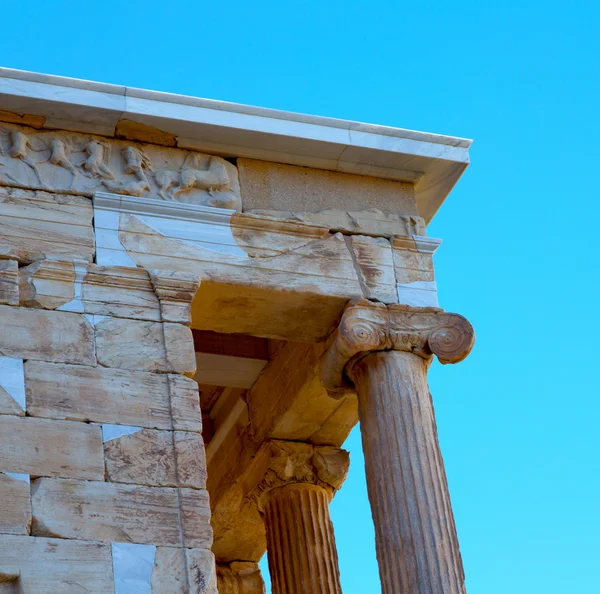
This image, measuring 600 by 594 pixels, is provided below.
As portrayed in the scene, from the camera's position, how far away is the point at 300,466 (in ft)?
52.2

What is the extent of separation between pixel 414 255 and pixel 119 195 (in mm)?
2934

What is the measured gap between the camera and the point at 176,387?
12.9 m

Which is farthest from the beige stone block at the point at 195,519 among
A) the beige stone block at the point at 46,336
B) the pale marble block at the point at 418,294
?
the pale marble block at the point at 418,294

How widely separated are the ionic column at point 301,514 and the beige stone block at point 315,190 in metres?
2.80

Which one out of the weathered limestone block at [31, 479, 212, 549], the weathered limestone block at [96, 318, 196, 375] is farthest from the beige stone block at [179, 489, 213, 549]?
the weathered limestone block at [96, 318, 196, 375]

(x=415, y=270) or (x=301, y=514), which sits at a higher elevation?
(x=415, y=270)

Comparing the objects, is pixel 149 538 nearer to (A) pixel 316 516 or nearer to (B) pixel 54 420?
(B) pixel 54 420

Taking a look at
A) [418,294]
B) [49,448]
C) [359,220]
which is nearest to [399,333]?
[418,294]

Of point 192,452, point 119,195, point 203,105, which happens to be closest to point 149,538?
point 192,452

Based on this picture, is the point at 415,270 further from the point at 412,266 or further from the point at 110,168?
the point at 110,168

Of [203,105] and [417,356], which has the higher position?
[203,105]

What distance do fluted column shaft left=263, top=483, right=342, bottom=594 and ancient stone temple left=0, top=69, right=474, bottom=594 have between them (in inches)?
0.9

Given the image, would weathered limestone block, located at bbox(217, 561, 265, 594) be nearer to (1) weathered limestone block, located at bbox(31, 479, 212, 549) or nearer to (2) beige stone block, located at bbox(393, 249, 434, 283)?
(2) beige stone block, located at bbox(393, 249, 434, 283)

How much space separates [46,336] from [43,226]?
117cm
